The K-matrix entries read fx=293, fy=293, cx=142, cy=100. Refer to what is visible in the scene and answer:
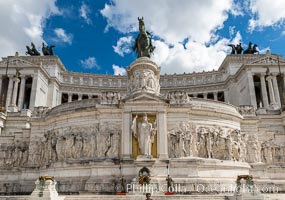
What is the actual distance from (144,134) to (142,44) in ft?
38.4

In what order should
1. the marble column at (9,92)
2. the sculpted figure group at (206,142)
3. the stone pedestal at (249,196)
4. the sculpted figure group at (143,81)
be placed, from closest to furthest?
the stone pedestal at (249,196) → the sculpted figure group at (206,142) → the sculpted figure group at (143,81) → the marble column at (9,92)

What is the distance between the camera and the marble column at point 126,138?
2366cm

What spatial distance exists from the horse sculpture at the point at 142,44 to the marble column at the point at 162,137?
29.7 ft

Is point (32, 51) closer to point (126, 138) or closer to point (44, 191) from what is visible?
point (126, 138)

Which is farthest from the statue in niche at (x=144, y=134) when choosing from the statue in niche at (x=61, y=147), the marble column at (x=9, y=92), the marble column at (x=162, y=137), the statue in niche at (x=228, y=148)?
the marble column at (x=9, y=92)

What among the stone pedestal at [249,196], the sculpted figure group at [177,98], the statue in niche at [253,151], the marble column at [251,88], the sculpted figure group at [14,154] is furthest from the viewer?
the marble column at [251,88]

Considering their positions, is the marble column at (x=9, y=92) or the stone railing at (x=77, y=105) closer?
the stone railing at (x=77, y=105)

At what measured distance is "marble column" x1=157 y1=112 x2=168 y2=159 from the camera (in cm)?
2370

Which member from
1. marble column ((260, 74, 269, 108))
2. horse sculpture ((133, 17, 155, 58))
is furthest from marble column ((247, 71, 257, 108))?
horse sculpture ((133, 17, 155, 58))

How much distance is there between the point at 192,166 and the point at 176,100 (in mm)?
5865

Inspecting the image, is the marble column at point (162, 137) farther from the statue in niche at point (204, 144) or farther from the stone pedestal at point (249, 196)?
the stone pedestal at point (249, 196)

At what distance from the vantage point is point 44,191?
15859 millimetres

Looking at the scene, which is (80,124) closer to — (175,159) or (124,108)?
(124,108)

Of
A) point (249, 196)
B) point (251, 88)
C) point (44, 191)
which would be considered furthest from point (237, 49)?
point (44, 191)
